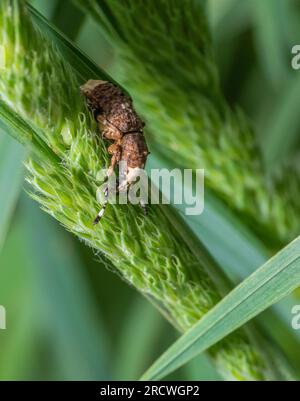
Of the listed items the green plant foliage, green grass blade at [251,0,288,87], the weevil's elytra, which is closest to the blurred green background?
green grass blade at [251,0,288,87]

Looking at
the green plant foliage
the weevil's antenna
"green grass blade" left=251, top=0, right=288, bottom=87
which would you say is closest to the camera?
the weevil's antenna

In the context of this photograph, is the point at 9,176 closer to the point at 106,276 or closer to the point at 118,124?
the point at 118,124

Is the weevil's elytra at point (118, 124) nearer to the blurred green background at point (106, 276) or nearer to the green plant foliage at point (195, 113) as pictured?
the green plant foliage at point (195, 113)

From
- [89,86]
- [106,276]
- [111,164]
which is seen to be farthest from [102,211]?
[106,276]

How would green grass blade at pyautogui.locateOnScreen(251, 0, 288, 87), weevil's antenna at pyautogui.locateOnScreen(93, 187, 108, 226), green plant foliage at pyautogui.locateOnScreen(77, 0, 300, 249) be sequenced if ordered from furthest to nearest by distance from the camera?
green grass blade at pyautogui.locateOnScreen(251, 0, 288, 87) < green plant foliage at pyautogui.locateOnScreen(77, 0, 300, 249) < weevil's antenna at pyautogui.locateOnScreen(93, 187, 108, 226)

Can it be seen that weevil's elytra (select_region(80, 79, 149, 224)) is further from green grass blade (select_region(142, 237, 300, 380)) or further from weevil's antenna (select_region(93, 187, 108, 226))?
green grass blade (select_region(142, 237, 300, 380))

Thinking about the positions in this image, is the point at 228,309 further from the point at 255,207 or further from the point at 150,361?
the point at 150,361

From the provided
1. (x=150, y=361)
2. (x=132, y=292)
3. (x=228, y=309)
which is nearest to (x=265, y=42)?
(x=132, y=292)

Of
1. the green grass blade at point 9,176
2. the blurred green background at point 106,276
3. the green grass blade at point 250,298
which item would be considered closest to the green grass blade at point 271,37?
the blurred green background at point 106,276
